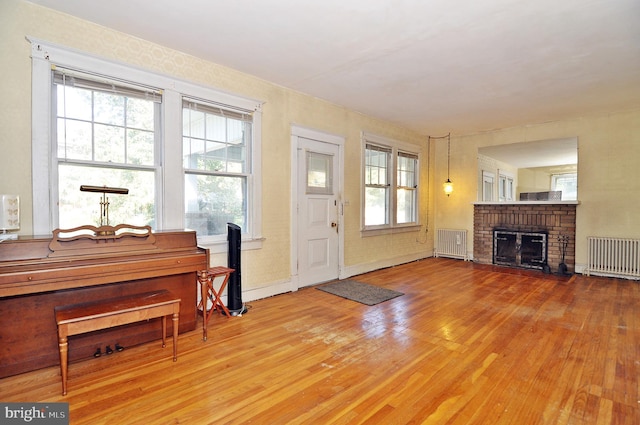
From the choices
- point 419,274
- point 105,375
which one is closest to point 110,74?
point 105,375

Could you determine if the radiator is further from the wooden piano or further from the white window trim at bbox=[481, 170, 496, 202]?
the wooden piano

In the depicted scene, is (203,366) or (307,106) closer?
(203,366)

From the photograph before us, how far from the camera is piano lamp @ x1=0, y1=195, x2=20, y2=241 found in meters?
2.29

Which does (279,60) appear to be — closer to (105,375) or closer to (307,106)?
(307,106)

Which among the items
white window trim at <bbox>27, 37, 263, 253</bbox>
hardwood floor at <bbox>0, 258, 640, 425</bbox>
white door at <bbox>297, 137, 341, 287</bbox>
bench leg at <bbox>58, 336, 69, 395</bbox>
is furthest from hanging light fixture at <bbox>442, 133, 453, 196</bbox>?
bench leg at <bbox>58, 336, 69, 395</bbox>

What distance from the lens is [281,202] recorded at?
14.2ft

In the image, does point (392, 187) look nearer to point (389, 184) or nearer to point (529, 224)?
point (389, 184)

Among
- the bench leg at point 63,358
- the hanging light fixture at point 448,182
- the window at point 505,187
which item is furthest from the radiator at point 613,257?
the bench leg at point 63,358

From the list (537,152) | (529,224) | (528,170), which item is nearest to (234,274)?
(529,224)

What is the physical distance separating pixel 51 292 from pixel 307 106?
3.62 meters

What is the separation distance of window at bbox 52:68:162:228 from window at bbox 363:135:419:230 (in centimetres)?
Result: 355

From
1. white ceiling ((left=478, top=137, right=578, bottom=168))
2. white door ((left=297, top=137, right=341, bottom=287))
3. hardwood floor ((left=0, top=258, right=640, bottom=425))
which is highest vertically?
white ceiling ((left=478, top=137, right=578, bottom=168))

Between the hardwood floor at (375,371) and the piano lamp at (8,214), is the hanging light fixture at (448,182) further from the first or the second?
the piano lamp at (8,214)

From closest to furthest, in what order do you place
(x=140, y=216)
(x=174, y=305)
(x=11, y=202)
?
(x=11, y=202), (x=174, y=305), (x=140, y=216)
